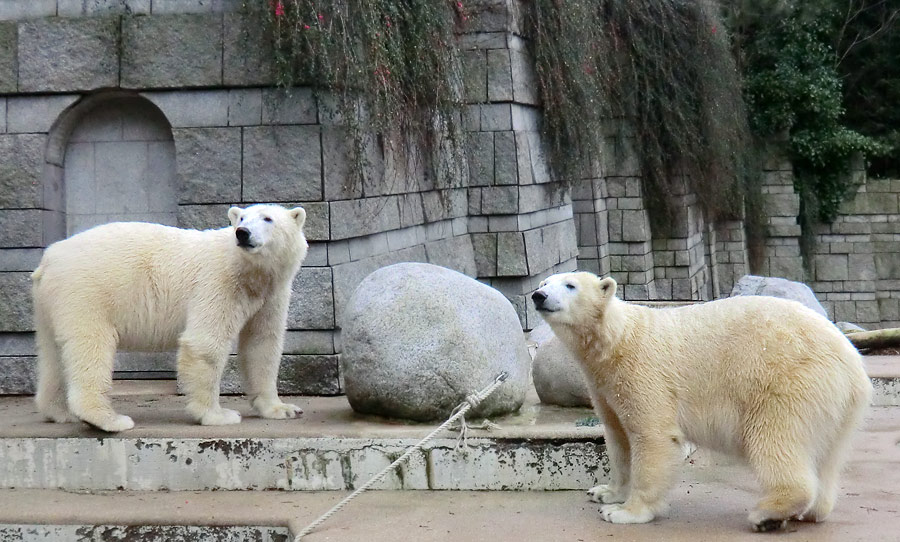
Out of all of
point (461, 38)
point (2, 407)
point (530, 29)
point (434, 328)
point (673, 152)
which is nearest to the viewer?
point (434, 328)

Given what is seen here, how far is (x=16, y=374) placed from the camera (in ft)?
20.9

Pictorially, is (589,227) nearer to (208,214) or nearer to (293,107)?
(293,107)

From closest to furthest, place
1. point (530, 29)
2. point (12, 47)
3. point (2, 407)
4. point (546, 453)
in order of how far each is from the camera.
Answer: point (546, 453) → point (2, 407) → point (12, 47) → point (530, 29)

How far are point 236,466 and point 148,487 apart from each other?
1.46ft

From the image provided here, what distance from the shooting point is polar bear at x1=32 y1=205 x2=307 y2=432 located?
4.72 meters

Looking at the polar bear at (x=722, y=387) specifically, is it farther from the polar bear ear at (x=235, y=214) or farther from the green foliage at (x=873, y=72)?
the green foliage at (x=873, y=72)

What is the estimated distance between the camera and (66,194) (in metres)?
6.63

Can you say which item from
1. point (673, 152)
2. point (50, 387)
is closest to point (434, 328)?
point (50, 387)

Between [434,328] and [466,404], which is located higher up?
[434,328]

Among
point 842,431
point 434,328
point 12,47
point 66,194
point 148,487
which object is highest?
point 12,47

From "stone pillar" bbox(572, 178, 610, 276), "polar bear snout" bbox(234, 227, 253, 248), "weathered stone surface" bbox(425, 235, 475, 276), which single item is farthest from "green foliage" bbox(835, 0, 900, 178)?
"polar bear snout" bbox(234, 227, 253, 248)

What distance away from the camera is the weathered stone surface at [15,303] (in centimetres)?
632

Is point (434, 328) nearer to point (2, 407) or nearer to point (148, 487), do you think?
point (148, 487)

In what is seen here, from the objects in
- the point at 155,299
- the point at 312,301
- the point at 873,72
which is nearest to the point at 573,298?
the point at 155,299
